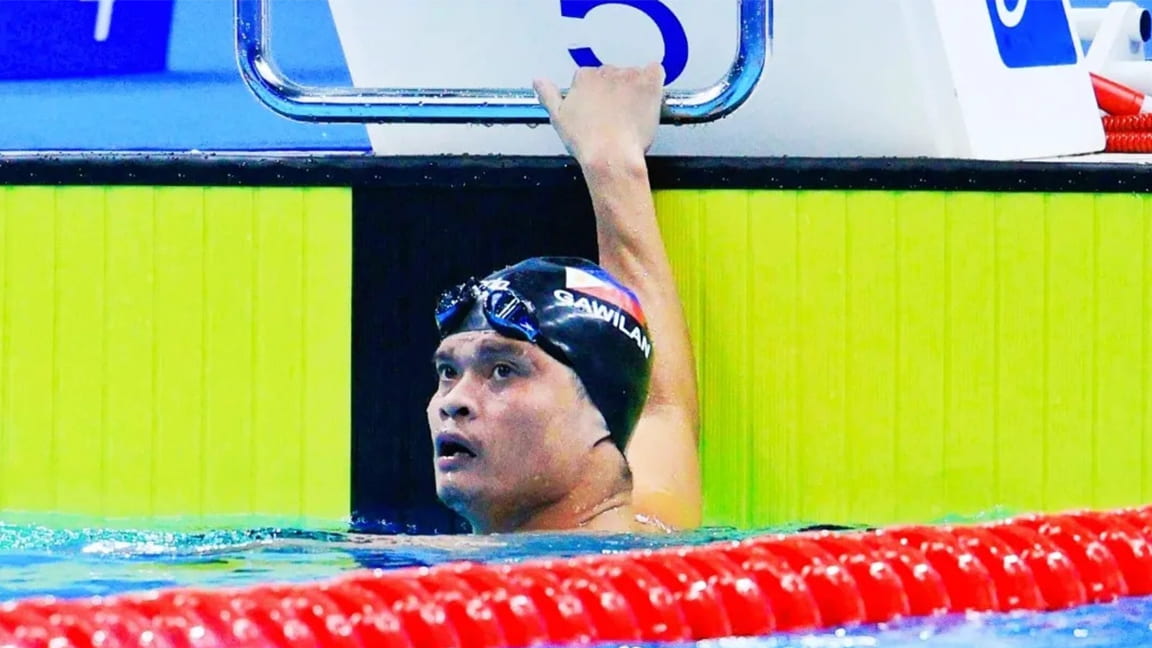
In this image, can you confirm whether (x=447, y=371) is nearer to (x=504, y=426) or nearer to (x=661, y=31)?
(x=504, y=426)

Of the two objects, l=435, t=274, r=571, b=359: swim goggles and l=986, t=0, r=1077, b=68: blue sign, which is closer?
l=435, t=274, r=571, b=359: swim goggles

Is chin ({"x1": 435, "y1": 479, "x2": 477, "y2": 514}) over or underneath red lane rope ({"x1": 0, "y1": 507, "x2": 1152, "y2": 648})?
over

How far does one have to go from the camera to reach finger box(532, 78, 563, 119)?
11.4 feet

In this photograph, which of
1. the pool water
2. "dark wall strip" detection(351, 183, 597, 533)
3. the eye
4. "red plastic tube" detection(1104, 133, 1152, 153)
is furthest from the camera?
"red plastic tube" detection(1104, 133, 1152, 153)

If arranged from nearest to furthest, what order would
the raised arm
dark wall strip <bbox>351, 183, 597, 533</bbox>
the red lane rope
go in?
the red lane rope, the raised arm, dark wall strip <bbox>351, 183, 597, 533</bbox>

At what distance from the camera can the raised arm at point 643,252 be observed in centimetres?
345

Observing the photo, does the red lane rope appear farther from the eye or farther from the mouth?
the eye

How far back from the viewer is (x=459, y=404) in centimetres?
319

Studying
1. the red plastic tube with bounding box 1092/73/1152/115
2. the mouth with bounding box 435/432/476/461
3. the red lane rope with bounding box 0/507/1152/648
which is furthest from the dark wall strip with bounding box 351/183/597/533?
the red plastic tube with bounding box 1092/73/1152/115

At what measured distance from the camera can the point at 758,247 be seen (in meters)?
3.54

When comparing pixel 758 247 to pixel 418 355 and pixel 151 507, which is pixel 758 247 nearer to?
pixel 418 355

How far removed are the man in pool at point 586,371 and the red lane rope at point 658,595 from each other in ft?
1.54

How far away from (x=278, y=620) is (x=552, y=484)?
89cm

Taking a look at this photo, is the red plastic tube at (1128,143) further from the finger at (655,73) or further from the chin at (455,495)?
the chin at (455,495)
